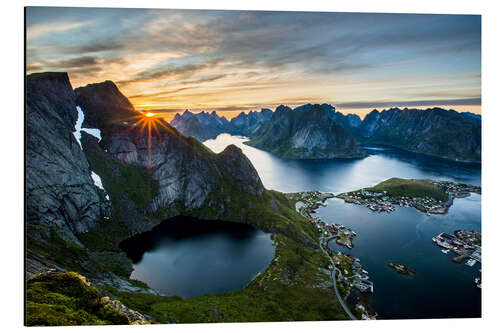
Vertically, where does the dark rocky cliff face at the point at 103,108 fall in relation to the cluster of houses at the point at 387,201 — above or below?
above

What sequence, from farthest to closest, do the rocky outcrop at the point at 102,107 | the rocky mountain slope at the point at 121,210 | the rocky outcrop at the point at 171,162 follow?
1. the rocky outcrop at the point at 102,107
2. the rocky outcrop at the point at 171,162
3. the rocky mountain slope at the point at 121,210

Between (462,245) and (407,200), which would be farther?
(407,200)

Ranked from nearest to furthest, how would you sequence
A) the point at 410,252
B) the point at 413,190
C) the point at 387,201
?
the point at 410,252
the point at 387,201
the point at 413,190

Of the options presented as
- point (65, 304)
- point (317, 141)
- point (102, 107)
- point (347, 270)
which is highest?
point (317, 141)

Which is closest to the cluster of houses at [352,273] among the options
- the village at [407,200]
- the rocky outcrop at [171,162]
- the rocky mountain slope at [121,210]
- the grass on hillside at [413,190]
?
the rocky mountain slope at [121,210]

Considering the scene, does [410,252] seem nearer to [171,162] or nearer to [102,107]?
[171,162]

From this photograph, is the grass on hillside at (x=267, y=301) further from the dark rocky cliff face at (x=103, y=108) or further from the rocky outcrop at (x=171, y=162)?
the dark rocky cliff face at (x=103, y=108)

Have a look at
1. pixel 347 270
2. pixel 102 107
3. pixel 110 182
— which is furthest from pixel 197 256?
pixel 102 107
